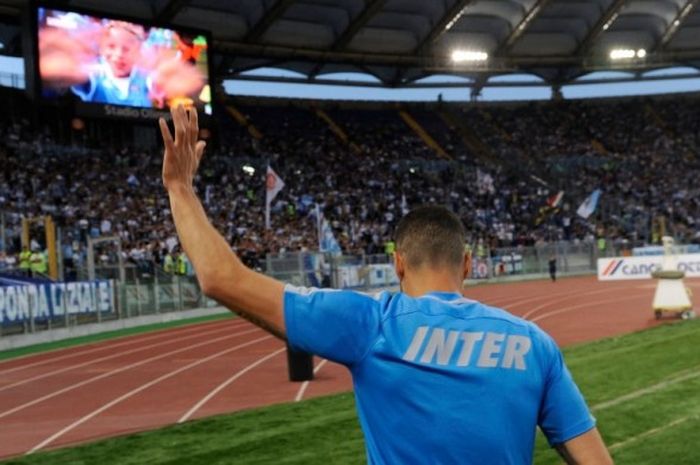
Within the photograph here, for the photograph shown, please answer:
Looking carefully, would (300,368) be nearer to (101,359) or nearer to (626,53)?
(101,359)

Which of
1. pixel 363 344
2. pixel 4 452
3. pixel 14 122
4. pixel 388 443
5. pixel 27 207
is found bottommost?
pixel 4 452

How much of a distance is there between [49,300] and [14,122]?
18.1 m

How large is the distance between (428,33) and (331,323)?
4384 centimetres

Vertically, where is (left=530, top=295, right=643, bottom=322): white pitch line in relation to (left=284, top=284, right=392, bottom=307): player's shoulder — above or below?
below

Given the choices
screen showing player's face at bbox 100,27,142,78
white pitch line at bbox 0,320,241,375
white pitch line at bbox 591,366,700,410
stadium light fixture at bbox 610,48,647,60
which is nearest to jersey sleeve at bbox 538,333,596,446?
white pitch line at bbox 591,366,700,410

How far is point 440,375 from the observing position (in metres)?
2.05

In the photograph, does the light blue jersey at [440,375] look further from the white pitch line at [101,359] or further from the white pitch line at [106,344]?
the white pitch line at [106,344]

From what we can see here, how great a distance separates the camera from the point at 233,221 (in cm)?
3619

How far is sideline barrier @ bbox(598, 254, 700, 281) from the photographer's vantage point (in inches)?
1061

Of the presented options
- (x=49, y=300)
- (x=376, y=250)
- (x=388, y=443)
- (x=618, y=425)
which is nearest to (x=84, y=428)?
(x=618, y=425)

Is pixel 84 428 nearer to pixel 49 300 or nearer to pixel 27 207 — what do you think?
pixel 49 300

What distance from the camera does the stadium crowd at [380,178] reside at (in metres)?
32.0

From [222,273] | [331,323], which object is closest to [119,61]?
[222,273]

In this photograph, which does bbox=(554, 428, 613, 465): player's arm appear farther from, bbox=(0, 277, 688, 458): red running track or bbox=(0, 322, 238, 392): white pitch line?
bbox=(0, 322, 238, 392): white pitch line
